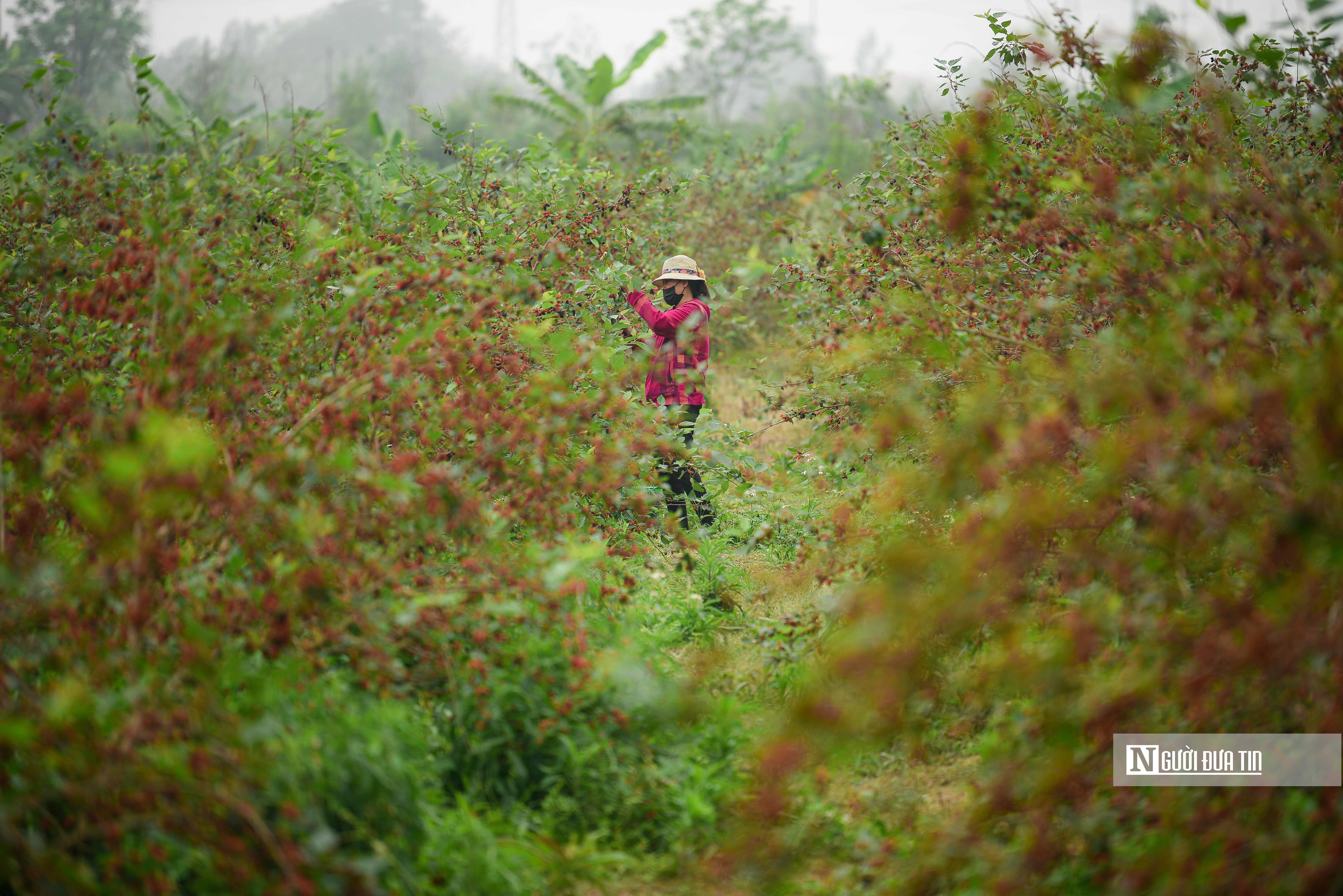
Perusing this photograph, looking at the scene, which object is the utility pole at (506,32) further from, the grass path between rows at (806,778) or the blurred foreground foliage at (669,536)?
the grass path between rows at (806,778)

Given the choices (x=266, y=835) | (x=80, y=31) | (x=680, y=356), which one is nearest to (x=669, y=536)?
(x=680, y=356)

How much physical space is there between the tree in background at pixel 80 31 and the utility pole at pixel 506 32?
43.1 m

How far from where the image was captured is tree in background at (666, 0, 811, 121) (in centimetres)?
3316

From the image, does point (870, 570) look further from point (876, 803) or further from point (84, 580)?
point (84, 580)

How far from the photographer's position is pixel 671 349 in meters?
5.45

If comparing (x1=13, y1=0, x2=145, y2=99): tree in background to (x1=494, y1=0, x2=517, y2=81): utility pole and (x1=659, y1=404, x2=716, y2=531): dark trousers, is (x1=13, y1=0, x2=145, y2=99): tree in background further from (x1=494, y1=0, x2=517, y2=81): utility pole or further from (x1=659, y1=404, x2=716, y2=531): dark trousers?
(x1=494, y1=0, x2=517, y2=81): utility pole

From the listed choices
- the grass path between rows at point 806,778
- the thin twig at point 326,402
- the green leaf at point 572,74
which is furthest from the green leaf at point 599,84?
the thin twig at point 326,402

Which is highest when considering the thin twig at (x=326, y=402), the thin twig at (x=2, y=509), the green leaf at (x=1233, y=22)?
the green leaf at (x=1233, y=22)

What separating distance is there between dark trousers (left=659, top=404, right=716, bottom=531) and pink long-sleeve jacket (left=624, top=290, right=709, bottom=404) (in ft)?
0.42

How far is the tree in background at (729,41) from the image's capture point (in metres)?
33.2

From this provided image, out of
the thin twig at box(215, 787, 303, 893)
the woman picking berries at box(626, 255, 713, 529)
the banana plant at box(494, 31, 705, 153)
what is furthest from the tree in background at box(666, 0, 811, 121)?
the thin twig at box(215, 787, 303, 893)

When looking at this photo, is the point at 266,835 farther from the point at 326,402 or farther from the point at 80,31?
the point at 80,31

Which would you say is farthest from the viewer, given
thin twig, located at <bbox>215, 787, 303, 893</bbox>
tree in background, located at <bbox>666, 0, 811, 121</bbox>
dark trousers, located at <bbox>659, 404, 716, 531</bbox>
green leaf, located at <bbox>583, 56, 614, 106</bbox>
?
tree in background, located at <bbox>666, 0, 811, 121</bbox>

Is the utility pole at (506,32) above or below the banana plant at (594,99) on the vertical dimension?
above
